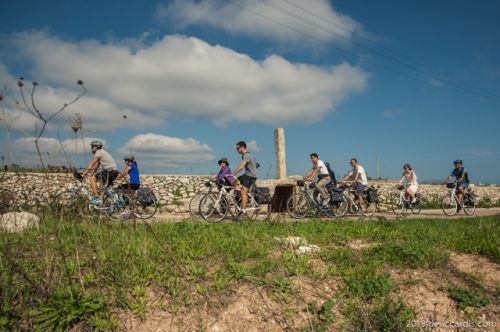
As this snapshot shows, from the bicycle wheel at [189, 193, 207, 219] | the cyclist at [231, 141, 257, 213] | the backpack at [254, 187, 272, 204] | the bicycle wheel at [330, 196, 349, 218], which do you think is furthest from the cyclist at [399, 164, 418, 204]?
the bicycle wheel at [189, 193, 207, 219]

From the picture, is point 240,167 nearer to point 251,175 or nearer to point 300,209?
point 251,175

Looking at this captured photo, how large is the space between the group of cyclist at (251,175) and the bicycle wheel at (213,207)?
1.73ft

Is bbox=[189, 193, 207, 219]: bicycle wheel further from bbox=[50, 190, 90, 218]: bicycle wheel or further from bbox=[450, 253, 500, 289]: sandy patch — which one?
bbox=[450, 253, 500, 289]: sandy patch

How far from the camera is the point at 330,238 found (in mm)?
6234

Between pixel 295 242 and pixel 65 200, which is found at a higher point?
pixel 65 200


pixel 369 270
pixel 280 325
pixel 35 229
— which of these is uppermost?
pixel 35 229

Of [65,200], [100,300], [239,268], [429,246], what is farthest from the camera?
[429,246]

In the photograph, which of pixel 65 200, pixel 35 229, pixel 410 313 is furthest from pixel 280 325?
pixel 35 229

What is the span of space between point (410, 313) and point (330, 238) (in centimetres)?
229

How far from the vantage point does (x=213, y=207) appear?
407 inches

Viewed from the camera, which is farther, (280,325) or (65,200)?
(65,200)

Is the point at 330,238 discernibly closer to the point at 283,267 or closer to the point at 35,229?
the point at 283,267

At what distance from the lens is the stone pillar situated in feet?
51.5

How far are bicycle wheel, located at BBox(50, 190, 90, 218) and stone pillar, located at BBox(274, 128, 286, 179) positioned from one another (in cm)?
1099
